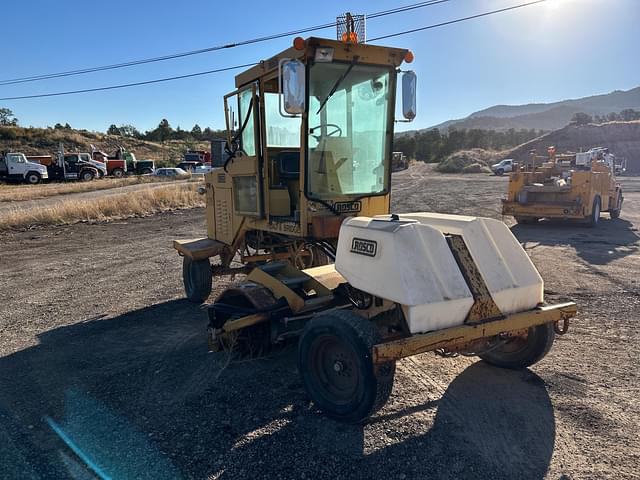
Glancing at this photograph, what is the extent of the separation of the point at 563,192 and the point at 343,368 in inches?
442

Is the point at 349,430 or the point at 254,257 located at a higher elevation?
the point at 254,257

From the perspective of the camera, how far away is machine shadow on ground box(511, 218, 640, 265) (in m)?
9.15

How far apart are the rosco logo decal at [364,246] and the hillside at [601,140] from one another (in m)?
43.5

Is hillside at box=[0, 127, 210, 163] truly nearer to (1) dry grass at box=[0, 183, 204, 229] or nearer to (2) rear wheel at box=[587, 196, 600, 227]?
(1) dry grass at box=[0, 183, 204, 229]

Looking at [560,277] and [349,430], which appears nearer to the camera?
[349,430]

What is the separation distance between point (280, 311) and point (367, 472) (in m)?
1.50

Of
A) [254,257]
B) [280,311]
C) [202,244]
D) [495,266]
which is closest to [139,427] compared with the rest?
[280,311]

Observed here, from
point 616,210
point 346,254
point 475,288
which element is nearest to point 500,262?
point 475,288

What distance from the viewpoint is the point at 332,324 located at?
3.16m

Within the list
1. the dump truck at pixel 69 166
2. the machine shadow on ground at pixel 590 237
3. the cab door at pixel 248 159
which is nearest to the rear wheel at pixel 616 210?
the machine shadow on ground at pixel 590 237

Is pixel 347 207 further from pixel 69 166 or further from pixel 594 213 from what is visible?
pixel 69 166

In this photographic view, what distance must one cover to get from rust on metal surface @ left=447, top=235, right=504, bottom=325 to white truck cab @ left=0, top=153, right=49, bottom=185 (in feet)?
125

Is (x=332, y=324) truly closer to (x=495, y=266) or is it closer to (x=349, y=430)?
(x=349, y=430)

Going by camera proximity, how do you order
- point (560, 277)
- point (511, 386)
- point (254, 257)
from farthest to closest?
point (560, 277), point (254, 257), point (511, 386)
